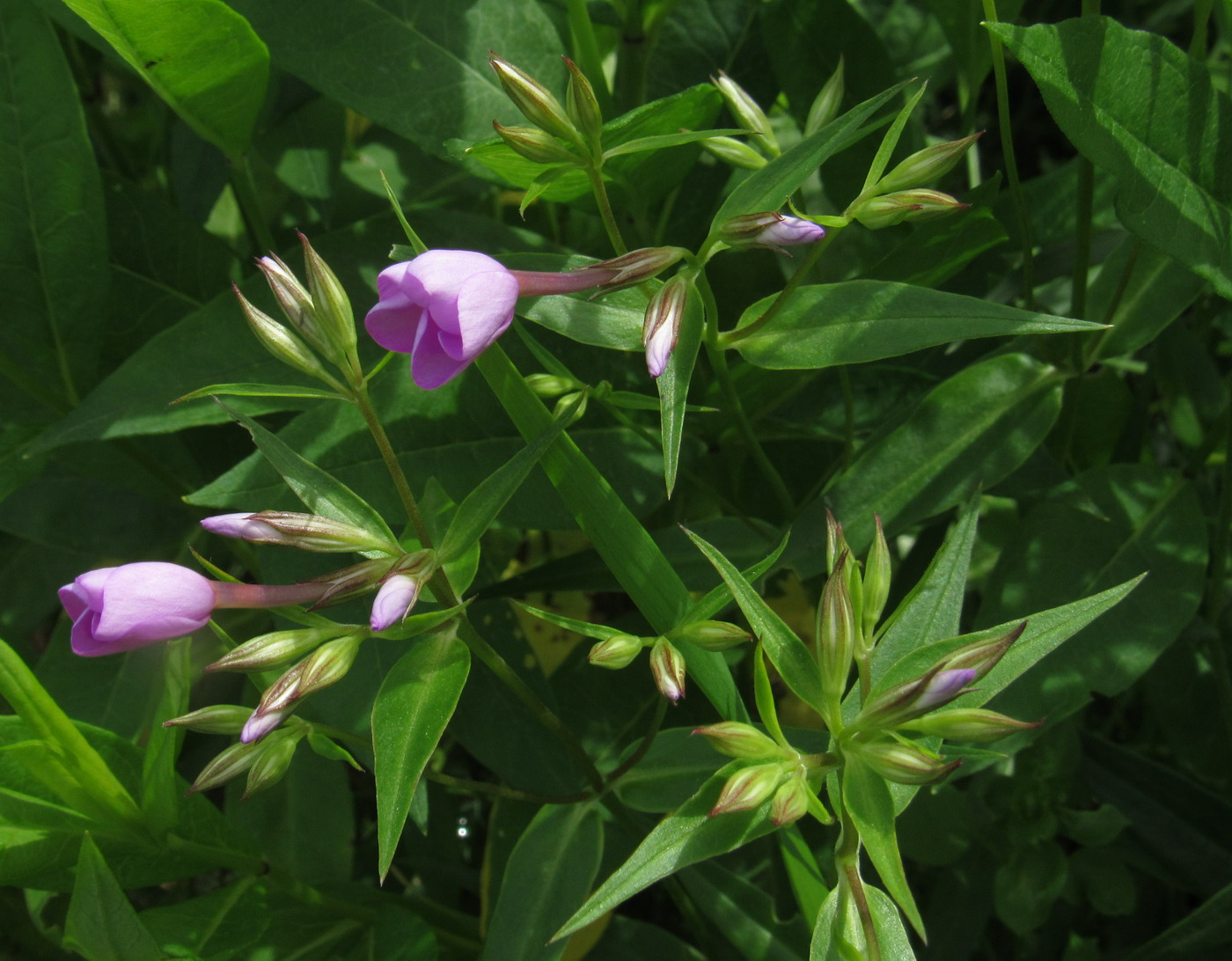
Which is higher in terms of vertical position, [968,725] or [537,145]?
[537,145]

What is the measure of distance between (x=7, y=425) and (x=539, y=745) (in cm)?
62

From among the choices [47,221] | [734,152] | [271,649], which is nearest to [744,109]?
[734,152]

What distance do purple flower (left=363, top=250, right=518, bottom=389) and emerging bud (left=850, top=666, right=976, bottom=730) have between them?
260 millimetres

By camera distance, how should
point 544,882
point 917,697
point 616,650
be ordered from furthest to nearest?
point 544,882 → point 616,650 → point 917,697

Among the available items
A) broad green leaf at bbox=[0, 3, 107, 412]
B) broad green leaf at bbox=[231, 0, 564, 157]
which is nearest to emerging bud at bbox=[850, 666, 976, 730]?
broad green leaf at bbox=[231, 0, 564, 157]

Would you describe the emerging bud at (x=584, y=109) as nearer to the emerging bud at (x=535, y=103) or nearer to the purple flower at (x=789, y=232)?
the emerging bud at (x=535, y=103)

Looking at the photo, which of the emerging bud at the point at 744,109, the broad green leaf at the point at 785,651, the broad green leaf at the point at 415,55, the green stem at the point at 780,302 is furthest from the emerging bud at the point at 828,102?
the broad green leaf at the point at 785,651

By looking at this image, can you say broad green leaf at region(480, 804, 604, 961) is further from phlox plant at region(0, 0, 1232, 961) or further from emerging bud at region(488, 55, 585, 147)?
emerging bud at region(488, 55, 585, 147)

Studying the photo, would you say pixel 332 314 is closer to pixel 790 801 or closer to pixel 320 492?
pixel 320 492

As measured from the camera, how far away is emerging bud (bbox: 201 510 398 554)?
0.58 m

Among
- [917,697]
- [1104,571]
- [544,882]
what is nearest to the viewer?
[917,697]

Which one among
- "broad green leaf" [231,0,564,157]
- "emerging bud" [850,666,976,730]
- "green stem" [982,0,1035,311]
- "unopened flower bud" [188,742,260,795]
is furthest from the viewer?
"broad green leaf" [231,0,564,157]

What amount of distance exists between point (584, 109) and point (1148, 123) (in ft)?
1.15

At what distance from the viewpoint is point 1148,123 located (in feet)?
2.20
